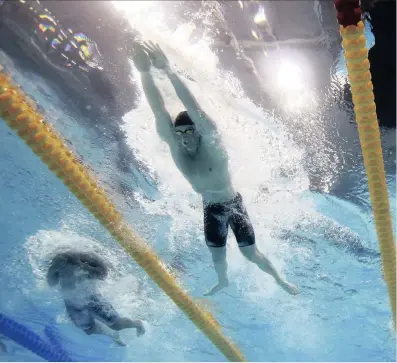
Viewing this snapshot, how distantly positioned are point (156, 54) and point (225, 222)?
8.56ft

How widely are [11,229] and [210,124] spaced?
583 cm

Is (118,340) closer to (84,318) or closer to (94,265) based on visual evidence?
(84,318)

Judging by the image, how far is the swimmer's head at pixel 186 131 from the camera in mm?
3799

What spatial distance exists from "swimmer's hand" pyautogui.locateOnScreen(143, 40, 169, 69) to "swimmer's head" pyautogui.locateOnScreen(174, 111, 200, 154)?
72 centimetres

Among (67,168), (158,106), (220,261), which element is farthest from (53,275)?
(67,168)

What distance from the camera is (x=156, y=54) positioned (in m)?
3.23

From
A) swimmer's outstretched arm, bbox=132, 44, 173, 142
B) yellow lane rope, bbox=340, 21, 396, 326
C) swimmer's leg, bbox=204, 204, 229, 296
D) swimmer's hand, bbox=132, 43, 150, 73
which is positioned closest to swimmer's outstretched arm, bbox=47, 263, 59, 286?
swimmer's leg, bbox=204, 204, 229, 296

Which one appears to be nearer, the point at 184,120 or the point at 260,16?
the point at 260,16

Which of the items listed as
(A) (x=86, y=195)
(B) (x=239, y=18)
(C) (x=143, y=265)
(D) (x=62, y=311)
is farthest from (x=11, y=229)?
(B) (x=239, y=18)

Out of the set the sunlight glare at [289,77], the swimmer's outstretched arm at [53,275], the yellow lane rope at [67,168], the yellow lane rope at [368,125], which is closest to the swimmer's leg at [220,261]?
the yellow lane rope at [67,168]

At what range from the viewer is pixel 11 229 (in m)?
7.35

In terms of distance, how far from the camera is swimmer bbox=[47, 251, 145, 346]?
8.01m

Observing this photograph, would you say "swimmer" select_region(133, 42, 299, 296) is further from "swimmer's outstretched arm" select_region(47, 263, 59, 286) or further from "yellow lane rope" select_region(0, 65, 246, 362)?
"swimmer's outstretched arm" select_region(47, 263, 59, 286)

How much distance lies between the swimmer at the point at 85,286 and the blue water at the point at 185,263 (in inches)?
12.9
